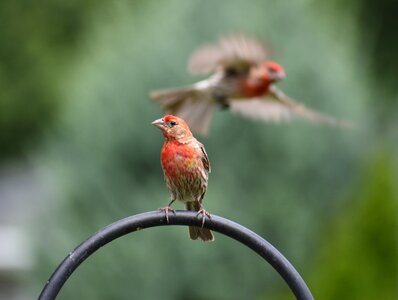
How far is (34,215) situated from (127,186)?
1.86m

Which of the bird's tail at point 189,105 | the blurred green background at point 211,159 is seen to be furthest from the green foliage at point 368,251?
the bird's tail at point 189,105

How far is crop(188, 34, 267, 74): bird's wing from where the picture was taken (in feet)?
26.2

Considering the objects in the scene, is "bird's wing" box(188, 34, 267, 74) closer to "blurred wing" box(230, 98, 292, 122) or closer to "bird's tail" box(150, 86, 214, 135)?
"bird's tail" box(150, 86, 214, 135)

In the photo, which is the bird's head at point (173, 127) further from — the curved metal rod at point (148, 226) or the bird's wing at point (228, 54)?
the bird's wing at point (228, 54)

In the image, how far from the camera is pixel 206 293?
10.8m

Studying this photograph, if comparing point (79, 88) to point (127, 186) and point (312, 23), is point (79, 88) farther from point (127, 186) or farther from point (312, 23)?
point (312, 23)

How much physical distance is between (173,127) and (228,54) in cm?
319

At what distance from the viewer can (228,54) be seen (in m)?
8.23

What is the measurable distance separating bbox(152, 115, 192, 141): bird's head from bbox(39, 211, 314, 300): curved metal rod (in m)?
1.09

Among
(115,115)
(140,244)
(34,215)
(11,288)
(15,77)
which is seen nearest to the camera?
(140,244)

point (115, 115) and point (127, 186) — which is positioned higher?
point (115, 115)

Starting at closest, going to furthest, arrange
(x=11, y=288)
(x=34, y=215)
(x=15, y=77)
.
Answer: (x=34, y=215), (x=11, y=288), (x=15, y=77)

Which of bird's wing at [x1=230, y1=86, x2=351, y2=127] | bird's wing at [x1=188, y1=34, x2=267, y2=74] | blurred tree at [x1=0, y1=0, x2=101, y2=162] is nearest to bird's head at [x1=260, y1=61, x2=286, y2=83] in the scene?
bird's wing at [x1=188, y1=34, x2=267, y2=74]

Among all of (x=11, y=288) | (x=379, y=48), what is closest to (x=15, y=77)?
(x=11, y=288)
